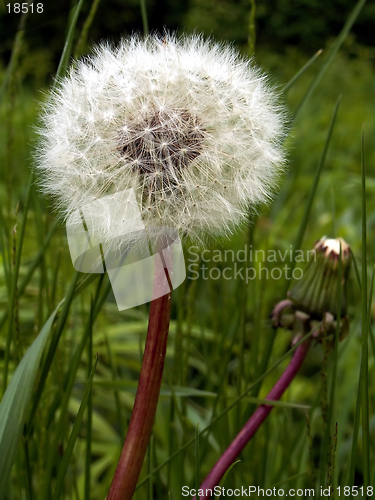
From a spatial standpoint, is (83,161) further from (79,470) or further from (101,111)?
(79,470)

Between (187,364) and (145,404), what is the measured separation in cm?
39

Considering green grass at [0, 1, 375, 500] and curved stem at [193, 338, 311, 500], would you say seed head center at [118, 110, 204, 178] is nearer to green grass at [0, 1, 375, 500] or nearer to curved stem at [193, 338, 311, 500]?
green grass at [0, 1, 375, 500]

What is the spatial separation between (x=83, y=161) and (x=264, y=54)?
6.03 m

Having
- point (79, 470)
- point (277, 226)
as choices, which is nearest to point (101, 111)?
point (79, 470)

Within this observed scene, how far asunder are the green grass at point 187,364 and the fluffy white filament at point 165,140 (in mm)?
58

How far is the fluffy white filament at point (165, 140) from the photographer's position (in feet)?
1.85

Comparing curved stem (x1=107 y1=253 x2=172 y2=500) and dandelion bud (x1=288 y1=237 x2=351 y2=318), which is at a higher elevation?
dandelion bud (x1=288 y1=237 x2=351 y2=318)

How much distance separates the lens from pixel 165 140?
0.56m

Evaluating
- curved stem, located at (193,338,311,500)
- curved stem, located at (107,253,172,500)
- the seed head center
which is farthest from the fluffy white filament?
curved stem, located at (193,338,311,500)

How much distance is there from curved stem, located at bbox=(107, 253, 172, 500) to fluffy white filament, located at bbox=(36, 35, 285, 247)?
0.10 metres

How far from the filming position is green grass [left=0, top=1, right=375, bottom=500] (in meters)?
0.59

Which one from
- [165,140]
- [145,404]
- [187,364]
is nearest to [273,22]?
[187,364]

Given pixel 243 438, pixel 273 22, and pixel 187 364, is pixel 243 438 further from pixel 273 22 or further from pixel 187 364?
pixel 273 22

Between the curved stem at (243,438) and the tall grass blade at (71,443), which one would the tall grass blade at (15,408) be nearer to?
the tall grass blade at (71,443)
